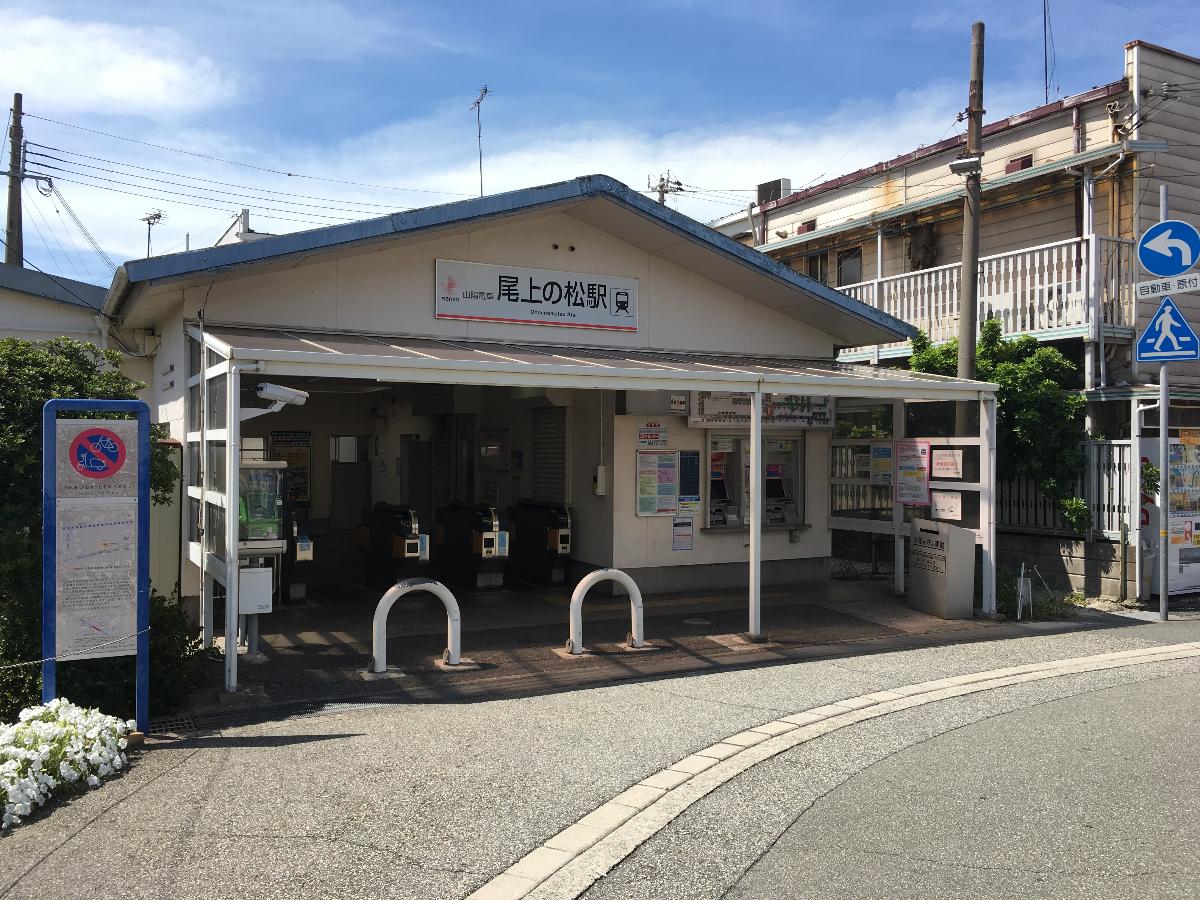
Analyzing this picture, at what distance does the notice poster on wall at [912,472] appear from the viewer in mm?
11625

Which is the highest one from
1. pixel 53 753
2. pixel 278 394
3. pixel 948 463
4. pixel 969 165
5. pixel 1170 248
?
pixel 969 165

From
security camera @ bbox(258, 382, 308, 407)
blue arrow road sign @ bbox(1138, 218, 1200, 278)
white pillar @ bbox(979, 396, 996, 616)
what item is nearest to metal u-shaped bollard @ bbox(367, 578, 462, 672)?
security camera @ bbox(258, 382, 308, 407)

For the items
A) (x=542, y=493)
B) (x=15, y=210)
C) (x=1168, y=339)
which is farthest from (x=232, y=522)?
(x=15, y=210)

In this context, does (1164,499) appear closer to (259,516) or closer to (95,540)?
(259,516)

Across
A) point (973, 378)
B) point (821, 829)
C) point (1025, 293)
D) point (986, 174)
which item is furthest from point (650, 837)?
point (986, 174)

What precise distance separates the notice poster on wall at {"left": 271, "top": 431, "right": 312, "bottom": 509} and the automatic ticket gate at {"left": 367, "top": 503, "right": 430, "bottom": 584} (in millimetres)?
5274

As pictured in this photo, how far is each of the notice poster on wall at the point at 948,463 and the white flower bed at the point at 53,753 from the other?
9208 millimetres

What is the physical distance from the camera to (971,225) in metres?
12.2

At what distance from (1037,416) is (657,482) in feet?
16.2

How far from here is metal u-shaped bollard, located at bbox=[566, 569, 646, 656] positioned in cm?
859

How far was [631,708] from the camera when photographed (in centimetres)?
706

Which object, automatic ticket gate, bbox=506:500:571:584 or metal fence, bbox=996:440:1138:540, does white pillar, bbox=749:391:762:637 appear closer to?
automatic ticket gate, bbox=506:500:571:584

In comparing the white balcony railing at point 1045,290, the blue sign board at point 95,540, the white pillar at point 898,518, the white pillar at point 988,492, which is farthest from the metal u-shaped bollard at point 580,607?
the white balcony railing at point 1045,290

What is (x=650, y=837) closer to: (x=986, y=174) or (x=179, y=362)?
(x=179, y=362)
